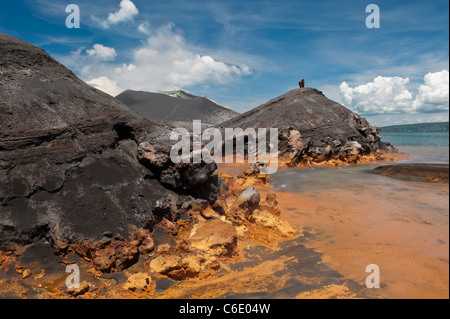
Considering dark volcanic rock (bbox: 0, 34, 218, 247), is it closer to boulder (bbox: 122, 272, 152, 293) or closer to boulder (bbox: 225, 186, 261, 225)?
boulder (bbox: 225, 186, 261, 225)

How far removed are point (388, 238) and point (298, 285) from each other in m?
1.64

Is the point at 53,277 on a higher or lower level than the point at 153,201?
lower

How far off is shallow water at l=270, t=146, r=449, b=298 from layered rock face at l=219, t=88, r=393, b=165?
309 inches

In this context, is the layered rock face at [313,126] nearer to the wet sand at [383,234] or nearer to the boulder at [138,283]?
the wet sand at [383,234]

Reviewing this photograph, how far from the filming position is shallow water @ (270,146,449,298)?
208 cm

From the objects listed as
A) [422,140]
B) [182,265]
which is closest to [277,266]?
[182,265]

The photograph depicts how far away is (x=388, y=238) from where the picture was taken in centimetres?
373

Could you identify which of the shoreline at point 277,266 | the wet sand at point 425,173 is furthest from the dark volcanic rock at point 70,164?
the wet sand at point 425,173

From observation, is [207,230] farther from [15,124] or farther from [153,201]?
[15,124]

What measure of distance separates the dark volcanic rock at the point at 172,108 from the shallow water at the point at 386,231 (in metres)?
24.6

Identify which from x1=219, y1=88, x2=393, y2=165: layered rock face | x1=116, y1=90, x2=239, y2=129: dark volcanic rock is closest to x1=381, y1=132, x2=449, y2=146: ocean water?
A: x1=219, y1=88, x2=393, y2=165: layered rock face
